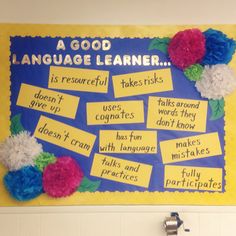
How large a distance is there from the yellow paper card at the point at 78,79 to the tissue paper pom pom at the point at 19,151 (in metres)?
0.24

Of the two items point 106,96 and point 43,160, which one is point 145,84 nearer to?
point 106,96

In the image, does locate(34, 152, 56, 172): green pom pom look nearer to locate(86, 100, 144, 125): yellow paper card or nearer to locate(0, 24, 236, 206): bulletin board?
locate(0, 24, 236, 206): bulletin board

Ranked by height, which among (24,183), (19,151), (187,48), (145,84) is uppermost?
(187,48)

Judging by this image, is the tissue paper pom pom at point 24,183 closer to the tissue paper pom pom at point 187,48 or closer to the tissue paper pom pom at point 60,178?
the tissue paper pom pom at point 60,178

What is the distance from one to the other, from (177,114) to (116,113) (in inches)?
9.9

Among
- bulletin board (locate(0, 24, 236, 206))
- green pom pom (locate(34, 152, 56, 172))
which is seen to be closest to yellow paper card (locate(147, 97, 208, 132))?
bulletin board (locate(0, 24, 236, 206))

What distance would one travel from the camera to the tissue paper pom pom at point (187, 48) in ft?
5.19

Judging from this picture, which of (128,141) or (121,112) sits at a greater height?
(121,112)

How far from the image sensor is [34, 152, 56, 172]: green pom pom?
62.2 inches

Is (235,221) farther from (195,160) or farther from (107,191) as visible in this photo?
(107,191)

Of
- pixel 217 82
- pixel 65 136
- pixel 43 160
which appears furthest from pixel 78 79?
pixel 217 82

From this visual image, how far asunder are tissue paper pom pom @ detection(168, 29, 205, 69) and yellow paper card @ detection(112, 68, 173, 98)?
0.21 ft

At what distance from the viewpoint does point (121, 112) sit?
161 centimetres

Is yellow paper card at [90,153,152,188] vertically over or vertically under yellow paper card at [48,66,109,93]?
under
